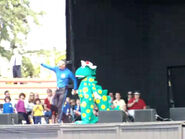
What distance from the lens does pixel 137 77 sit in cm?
1480

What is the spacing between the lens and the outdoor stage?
8.87 m

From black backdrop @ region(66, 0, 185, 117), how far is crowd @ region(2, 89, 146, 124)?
2.11 ft

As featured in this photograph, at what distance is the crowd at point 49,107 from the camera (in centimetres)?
1310

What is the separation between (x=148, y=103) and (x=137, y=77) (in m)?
0.67

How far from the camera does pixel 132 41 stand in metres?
14.9

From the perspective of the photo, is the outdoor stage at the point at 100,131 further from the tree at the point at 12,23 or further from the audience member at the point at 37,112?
the tree at the point at 12,23

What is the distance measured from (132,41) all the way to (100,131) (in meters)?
5.76

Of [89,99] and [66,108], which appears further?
[66,108]

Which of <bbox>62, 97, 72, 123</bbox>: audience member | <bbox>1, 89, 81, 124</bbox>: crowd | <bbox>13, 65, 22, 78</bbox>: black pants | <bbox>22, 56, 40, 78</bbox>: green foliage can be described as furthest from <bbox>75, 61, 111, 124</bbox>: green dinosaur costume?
<bbox>22, 56, 40, 78</bbox>: green foliage

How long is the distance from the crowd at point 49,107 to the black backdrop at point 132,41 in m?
0.64

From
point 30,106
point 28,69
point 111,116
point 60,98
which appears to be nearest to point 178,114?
point 111,116

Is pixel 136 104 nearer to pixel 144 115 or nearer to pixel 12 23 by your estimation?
pixel 144 115

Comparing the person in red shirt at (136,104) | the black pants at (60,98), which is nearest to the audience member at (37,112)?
the black pants at (60,98)

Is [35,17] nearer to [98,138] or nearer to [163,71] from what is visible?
[163,71]
